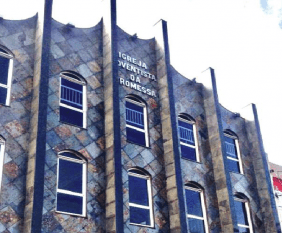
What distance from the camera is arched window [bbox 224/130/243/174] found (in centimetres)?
2245

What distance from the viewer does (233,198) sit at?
19.8 metres

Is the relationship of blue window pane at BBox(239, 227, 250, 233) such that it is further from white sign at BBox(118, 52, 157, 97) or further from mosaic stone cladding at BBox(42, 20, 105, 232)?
mosaic stone cladding at BBox(42, 20, 105, 232)

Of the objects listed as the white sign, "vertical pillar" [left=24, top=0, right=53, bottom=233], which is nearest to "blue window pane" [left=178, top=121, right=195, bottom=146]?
the white sign

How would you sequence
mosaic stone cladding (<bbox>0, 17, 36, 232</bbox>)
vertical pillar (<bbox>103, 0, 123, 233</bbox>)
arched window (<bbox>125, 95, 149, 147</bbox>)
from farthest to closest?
arched window (<bbox>125, 95, 149, 147</bbox>) → vertical pillar (<bbox>103, 0, 123, 233</bbox>) → mosaic stone cladding (<bbox>0, 17, 36, 232</bbox>)

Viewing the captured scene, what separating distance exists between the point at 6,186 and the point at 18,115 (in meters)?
2.73

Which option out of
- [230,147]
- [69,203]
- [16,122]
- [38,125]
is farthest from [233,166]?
[16,122]

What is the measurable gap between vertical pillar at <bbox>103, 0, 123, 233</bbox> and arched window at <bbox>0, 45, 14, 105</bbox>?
3905 mm

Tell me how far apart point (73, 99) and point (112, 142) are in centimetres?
253

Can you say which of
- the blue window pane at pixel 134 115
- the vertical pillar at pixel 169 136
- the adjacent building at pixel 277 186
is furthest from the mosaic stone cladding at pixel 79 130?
the adjacent building at pixel 277 186

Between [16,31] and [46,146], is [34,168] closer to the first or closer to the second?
[46,146]

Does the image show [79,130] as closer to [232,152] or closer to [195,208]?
[195,208]

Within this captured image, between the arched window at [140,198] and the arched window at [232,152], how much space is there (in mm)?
5974

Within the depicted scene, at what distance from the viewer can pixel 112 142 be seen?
1673 cm

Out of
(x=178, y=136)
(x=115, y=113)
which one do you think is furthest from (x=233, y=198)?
(x=115, y=113)
